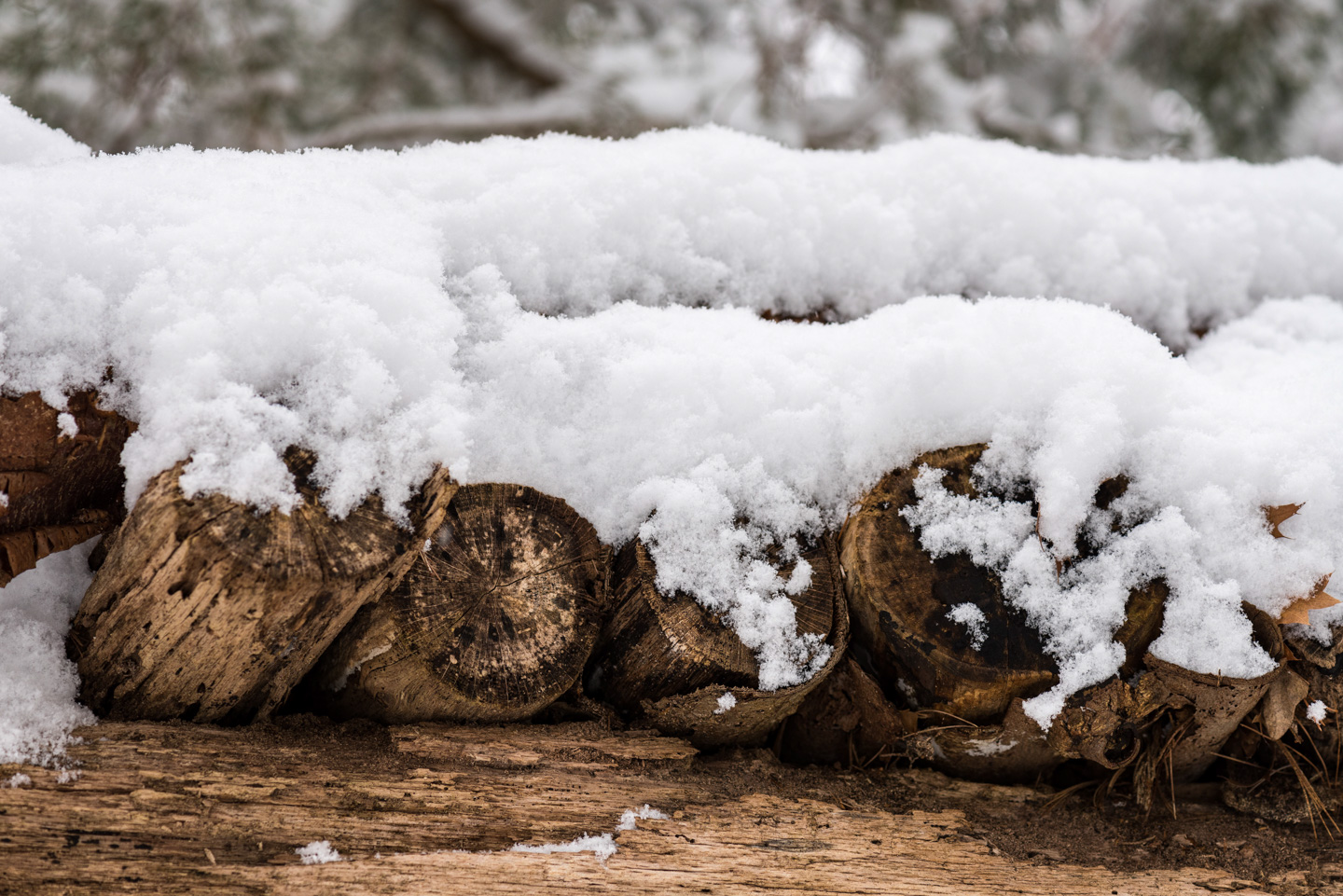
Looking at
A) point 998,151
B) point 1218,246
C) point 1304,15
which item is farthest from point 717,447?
point 1304,15

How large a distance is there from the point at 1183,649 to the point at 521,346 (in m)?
1.10

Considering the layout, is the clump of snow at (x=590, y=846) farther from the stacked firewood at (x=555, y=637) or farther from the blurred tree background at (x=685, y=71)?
the blurred tree background at (x=685, y=71)

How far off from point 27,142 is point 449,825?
1358mm

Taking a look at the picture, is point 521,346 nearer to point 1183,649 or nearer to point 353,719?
point 353,719

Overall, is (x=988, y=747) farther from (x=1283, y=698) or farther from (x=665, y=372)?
(x=665, y=372)

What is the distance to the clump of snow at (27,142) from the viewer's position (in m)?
1.32

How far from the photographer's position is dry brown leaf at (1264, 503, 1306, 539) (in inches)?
45.5

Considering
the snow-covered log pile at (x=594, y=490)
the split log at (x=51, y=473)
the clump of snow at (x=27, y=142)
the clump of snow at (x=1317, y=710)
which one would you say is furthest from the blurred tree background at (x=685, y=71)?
the clump of snow at (x=1317, y=710)

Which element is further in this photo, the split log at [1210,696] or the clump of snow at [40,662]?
the split log at [1210,696]

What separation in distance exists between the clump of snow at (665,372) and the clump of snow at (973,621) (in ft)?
0.20

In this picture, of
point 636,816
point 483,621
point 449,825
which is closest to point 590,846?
point 636,816

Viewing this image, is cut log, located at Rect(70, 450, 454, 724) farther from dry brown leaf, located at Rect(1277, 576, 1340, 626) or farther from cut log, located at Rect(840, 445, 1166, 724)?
dry brown leaf, located at Rect(1277, 576, 1340, 626)

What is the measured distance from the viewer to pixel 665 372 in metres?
1.24

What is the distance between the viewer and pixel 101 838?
92cm
